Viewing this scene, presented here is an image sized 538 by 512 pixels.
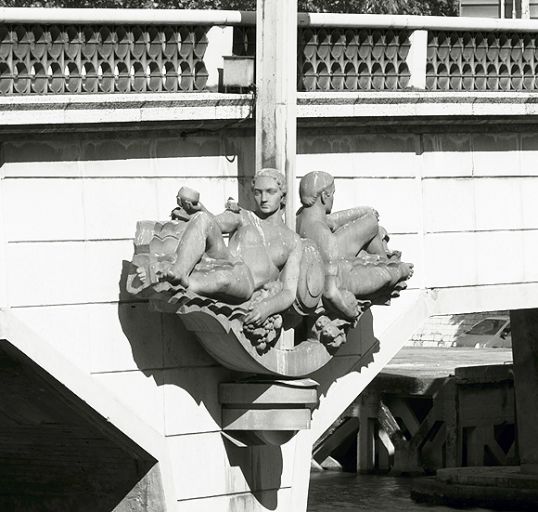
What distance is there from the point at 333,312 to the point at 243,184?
1.34 m

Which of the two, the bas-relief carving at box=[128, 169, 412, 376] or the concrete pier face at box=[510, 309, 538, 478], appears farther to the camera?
the concrete pier face at box=[510, 309, 538, 478]

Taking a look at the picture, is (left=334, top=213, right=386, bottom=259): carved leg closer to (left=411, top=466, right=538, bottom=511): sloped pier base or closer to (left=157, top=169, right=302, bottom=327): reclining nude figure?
(left=157, top=169, right=302, bottom=327): reclining nude figure

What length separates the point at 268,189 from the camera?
18266 mm

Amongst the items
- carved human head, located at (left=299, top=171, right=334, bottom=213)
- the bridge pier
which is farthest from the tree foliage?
carved human head, located at (left=299, top=171, right=334, bottom=213)

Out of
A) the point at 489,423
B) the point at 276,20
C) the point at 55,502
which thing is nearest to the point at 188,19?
the point at 276,20

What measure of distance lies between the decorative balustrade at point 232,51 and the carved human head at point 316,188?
101 centimetres

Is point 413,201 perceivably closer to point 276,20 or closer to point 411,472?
point 276,20

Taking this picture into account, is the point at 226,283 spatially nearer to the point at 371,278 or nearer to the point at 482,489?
the point at 371,278

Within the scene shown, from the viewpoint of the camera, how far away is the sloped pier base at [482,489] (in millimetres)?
29750

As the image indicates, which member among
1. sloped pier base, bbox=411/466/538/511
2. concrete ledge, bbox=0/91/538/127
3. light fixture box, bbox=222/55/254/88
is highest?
light fixture box, bbox=222/55/254/88

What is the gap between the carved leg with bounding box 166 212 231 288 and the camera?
57.3 feet

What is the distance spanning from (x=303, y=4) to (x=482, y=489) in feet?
31.7

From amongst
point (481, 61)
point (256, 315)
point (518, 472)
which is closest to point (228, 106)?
point (256, 315)

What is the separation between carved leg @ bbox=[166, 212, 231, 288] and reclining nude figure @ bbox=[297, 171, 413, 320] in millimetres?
1069
